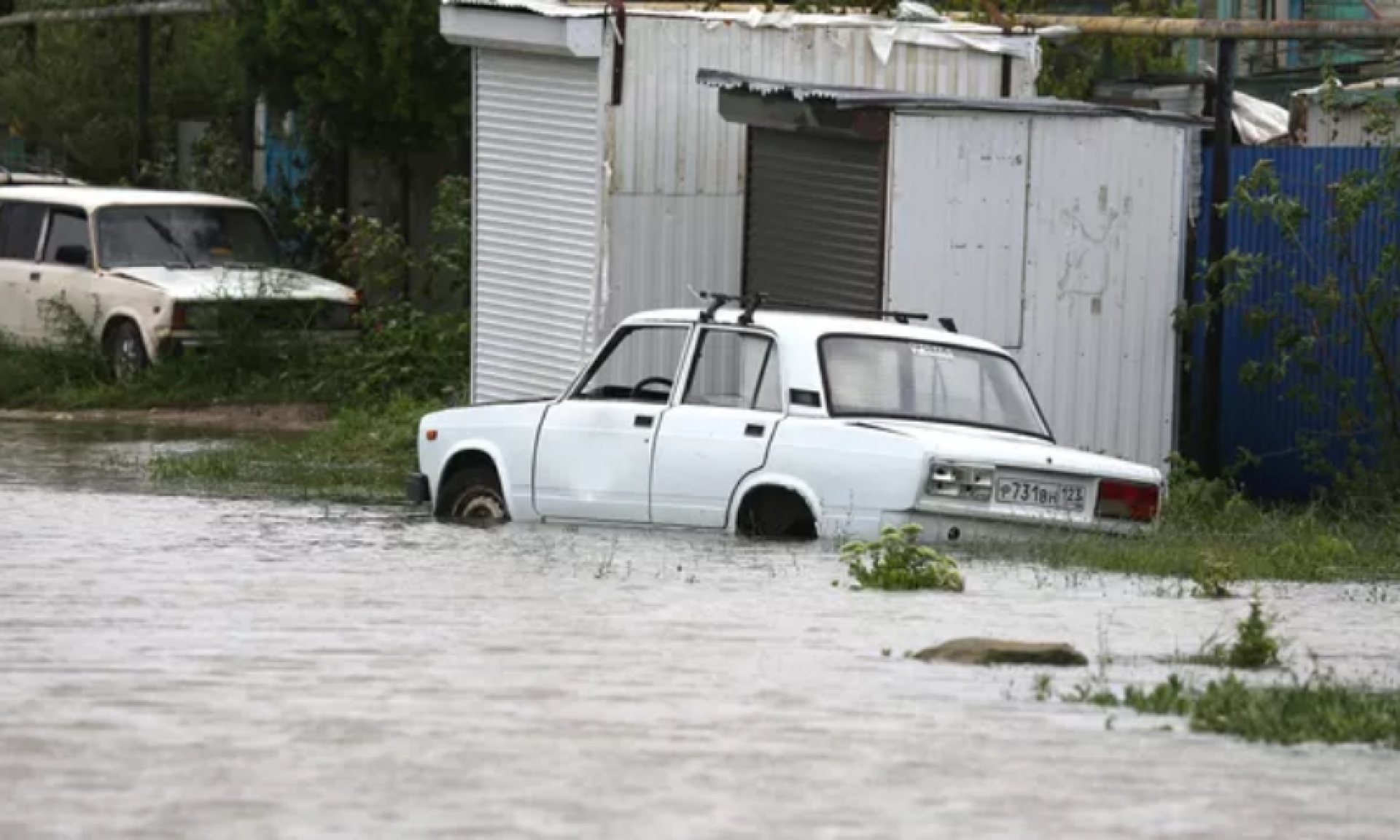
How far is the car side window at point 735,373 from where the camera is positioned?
13.2m

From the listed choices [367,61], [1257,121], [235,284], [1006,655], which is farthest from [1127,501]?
[367,61]

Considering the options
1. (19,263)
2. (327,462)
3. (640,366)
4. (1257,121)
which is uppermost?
(1257,121)

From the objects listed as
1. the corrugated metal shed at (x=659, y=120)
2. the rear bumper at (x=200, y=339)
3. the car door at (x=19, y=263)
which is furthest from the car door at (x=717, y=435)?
the car door at (x=19, y=263)

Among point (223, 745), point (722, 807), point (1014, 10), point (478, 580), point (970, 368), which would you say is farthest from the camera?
point (1014, 10)

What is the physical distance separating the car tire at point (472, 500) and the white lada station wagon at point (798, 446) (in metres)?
0.01

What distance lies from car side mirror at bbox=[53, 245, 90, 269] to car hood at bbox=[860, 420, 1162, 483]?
12150 mm

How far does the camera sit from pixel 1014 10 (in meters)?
22.6

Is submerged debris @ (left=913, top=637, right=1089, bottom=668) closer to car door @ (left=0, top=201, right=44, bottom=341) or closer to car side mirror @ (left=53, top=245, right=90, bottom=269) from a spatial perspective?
car side mirror @ (left=53, top=245, right=90, bottom=269)

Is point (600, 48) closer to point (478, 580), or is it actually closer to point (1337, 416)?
point (1337, 416)

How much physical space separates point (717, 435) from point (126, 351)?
11174 millimetres

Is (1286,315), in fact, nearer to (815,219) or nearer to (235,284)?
(815,219)

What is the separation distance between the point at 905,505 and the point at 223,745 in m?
5.14

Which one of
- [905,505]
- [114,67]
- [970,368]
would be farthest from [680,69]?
[114,67]

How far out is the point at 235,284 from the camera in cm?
2308
